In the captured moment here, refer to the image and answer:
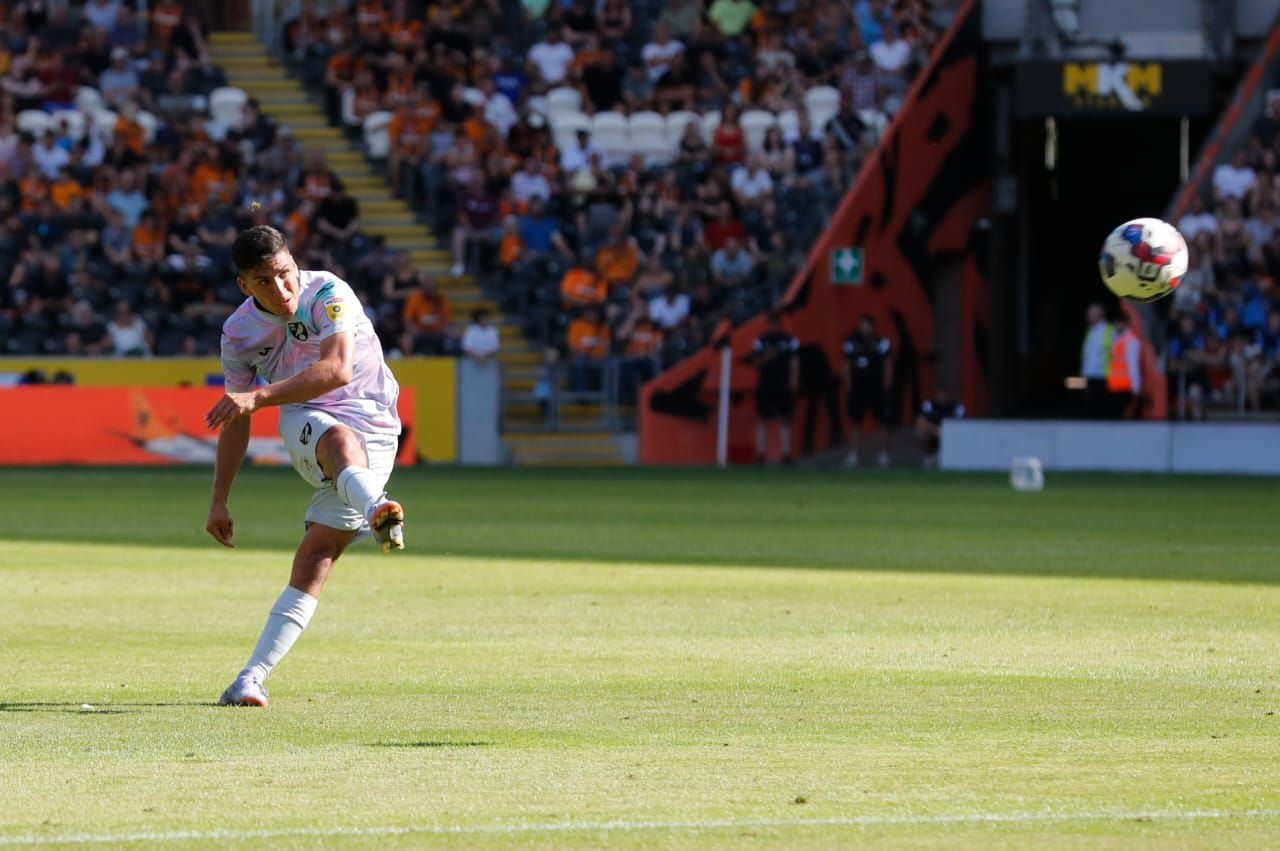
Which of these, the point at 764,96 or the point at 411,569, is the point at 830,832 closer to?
the point at 411,569

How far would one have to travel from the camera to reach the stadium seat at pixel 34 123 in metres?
38.6

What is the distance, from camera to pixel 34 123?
3872 cm

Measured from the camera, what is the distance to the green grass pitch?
22.6ft

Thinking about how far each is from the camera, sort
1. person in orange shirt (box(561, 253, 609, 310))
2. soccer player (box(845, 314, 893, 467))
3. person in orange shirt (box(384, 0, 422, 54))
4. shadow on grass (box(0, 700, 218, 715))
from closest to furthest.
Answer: shadow on grass (box(0, 700, 218, 715)) → soccer player (box(845, 314, 893, 467)) → person in orange shirt (box(561, 253, 609, 310)) → person in orange shirt (box(384, 0, 422, 54))

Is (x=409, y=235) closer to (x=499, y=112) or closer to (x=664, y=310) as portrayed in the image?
(x=499, y=112)

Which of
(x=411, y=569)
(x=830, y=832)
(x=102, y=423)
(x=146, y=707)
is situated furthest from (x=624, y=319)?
(x=830, y=832)

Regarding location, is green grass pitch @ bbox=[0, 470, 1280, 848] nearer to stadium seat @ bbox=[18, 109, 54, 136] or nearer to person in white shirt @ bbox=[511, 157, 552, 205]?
person in white shirt @ bbox=[511, 157, 552, 205]

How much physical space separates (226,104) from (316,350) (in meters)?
31.9

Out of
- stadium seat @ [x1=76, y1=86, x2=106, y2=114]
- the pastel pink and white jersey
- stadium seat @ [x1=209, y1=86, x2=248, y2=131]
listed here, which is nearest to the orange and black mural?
stadium seat @ [x1=209, y1=86, x2=248, y2=131]

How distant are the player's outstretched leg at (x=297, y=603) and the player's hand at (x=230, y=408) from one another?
2.61ft

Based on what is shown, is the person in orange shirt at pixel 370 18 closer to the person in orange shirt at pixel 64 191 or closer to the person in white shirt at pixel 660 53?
the person in white shirt at pixel 660 53

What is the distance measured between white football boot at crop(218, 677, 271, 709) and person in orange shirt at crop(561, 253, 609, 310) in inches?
1053

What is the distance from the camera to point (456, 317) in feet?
125

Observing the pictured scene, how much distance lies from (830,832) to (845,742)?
185cm
